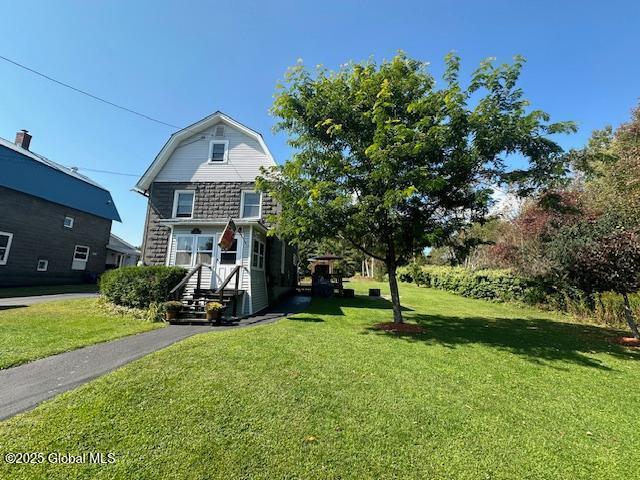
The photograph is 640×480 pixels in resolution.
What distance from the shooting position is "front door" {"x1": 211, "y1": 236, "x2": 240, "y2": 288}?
39.1ft

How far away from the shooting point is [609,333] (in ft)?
31.6

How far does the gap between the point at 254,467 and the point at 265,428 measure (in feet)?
2.07

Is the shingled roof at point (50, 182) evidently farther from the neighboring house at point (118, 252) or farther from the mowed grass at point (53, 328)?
the mowed grass at point (53, 328)

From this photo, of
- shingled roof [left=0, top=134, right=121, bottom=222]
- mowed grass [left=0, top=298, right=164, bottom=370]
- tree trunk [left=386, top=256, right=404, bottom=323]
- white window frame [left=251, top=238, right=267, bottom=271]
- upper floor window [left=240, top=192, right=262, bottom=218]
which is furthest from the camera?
shingled roof [left=0, top=134, right=121, bottom=222]

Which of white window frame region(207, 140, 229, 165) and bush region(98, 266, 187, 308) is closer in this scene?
bush region(98, 266, 187, 308)

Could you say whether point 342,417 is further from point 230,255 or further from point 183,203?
point 183,203

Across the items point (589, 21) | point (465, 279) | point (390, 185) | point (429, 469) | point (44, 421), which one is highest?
point (589, 21)

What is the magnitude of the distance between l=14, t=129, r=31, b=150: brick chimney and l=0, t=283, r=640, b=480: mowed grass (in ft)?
78.9

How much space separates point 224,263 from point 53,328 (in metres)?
5.76

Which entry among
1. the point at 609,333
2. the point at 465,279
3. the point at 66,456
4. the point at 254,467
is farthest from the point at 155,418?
the point at 465,279

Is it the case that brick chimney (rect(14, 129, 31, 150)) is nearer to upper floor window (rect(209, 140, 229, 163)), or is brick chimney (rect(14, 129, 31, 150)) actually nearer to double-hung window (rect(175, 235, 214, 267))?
upper floor window (rect(209, 140, 229, 163))

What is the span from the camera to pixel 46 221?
61.0 ft

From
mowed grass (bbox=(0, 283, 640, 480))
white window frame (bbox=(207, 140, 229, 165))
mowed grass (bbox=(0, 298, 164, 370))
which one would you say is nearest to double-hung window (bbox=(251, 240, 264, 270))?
mowed grass (bbox=(0, 298, 164, 370))

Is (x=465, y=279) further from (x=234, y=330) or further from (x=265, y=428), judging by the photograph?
(x=265, y=428)
